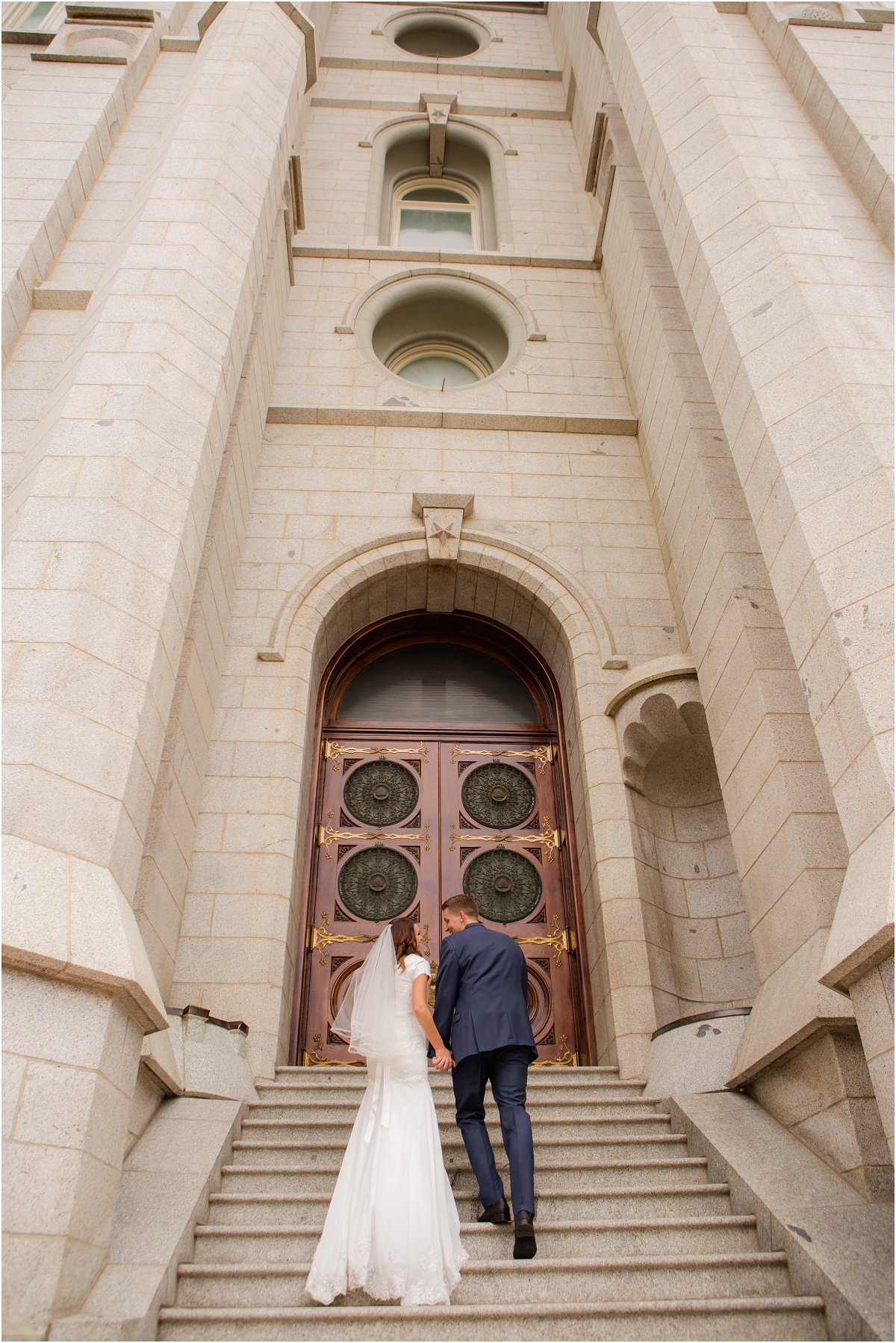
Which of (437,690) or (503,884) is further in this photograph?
(437,690)

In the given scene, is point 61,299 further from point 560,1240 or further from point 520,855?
point 560,1240

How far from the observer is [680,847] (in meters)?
7.40

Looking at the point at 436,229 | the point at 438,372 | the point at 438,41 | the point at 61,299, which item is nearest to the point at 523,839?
the point at 438,372

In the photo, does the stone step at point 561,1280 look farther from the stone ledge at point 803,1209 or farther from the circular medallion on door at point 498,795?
the circular medallion on door at point 498,795

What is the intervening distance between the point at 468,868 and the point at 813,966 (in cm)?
361

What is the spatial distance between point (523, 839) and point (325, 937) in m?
1.91

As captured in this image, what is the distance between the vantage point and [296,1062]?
271 inches

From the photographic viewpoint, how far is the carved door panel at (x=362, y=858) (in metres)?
7.29

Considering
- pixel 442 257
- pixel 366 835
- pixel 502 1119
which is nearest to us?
pixel 502 1119

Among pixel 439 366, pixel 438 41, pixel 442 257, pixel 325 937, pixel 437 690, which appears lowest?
pixel 325 937

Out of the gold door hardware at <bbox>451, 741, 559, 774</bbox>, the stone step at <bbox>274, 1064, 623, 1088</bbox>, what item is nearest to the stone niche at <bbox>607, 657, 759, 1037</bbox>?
the stone step at <bbox>274, 1064, 623, 1088</bbox>

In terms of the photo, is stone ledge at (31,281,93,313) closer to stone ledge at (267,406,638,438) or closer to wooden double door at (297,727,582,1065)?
stone ledge at (267,406,638,438)

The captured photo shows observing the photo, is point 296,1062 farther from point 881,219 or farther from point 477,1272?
point 881,219

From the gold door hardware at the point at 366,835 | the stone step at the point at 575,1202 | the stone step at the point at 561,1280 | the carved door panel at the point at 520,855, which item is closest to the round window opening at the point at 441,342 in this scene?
the carved door panel at the point at 520,855
